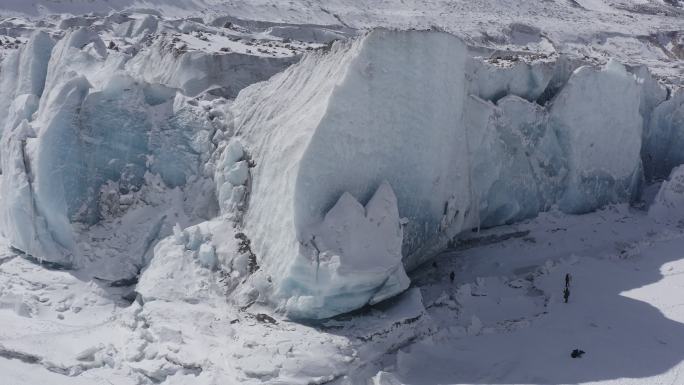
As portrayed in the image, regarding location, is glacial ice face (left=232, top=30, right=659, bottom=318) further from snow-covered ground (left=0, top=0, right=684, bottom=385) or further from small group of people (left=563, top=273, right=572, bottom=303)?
small group of people (left=563, top=273, right=572, bottom=303)

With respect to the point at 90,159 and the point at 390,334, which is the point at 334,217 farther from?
the point at 90,159

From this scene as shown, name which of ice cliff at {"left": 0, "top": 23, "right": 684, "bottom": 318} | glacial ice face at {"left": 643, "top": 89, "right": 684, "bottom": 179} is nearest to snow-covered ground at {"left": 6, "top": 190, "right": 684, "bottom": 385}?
ice cliff at {"left": 0, "top": 23, "right": 684, "bottom": 318}

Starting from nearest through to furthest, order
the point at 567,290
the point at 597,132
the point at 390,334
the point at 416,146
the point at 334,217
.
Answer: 1. the point at 390,334
2. the point at 334,217
3. the point at 416,146
4. the point at 567,290
5. the point at 597,132

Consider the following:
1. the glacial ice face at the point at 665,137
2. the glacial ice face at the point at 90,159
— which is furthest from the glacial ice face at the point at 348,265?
the glacial ice face at the point at 665,137

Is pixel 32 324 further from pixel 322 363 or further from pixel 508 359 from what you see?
pixel 508 359

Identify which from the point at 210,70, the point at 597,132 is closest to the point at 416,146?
the point at 210,70
